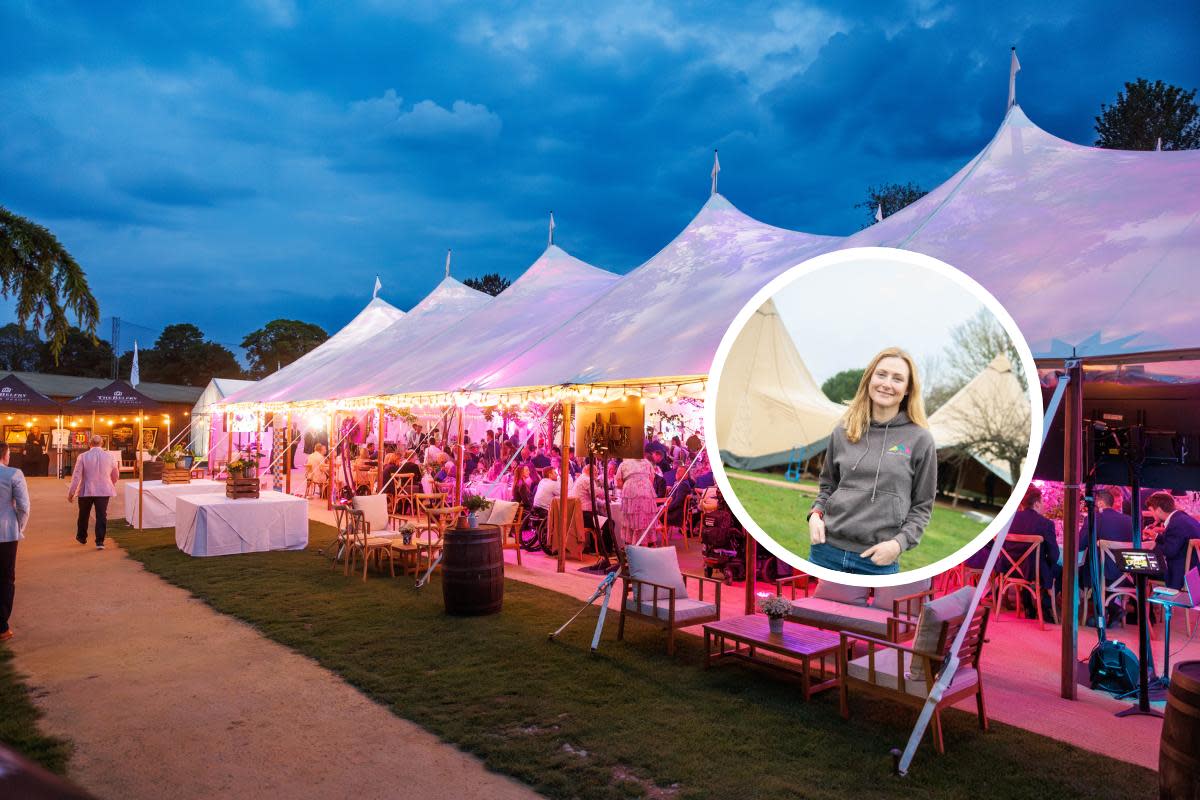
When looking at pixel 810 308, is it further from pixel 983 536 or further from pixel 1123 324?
pixel 1123 324

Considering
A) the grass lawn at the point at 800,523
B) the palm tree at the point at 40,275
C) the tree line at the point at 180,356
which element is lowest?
the grass lawn at the point at 800,523

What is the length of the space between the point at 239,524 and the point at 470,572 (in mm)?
4714

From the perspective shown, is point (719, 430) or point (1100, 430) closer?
point (719, 430)

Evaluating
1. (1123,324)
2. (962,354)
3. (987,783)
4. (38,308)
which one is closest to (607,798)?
(987,783)

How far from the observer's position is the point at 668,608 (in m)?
5.74

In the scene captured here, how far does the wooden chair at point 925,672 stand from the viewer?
3.94 meters

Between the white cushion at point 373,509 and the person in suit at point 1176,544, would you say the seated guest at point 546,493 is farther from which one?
the person in suit at point 1176,544

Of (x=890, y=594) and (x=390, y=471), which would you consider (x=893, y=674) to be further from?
(x=390, y=471)

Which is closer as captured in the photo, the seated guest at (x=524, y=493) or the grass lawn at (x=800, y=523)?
the grass lawn at (x=800, y=523)

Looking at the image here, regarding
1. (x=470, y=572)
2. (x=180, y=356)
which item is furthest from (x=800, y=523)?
(x=180, y=356)

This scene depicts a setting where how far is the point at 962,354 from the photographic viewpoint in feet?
4.12

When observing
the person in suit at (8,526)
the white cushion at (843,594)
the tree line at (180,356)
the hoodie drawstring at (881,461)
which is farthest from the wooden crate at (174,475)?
the tree line at (180,356)

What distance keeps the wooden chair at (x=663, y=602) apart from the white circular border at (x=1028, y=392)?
416cm

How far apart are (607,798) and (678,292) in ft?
20.5
